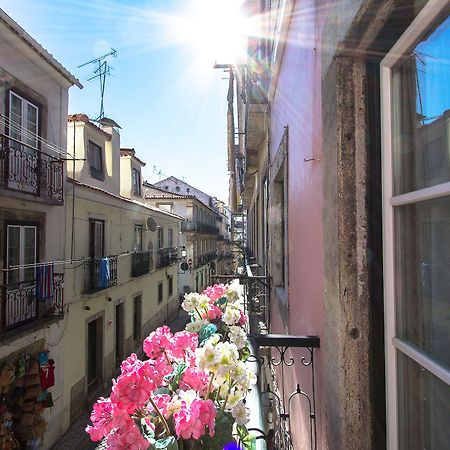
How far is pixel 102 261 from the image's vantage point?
11430 millimetres

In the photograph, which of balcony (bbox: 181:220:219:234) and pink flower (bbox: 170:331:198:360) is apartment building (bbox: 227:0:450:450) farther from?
balcony (bbox: 181:220:219:234)

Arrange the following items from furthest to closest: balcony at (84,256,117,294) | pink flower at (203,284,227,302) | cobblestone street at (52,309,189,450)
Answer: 1. balcony at (84,256,117,294)
2. cobblestone street at (52,309,189,450)
3. pink flower at (203,284,227,302)

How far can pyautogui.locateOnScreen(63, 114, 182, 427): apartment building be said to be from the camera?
10.4 metres

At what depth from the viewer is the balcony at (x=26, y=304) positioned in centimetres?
757

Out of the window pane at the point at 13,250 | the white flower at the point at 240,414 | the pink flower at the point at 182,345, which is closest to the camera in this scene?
the white flower at the point at 240,414

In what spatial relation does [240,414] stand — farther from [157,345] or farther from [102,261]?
[102,261]

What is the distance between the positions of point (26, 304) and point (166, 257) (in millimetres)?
12496

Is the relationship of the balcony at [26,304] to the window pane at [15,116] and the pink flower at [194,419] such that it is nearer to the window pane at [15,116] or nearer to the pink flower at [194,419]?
the window pane at [15,116]

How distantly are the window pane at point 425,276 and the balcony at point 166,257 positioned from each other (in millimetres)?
18547

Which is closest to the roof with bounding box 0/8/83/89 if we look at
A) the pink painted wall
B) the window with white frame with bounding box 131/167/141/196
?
the pink painted wall

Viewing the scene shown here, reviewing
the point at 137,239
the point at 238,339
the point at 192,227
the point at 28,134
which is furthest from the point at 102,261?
Answer: the point at 192,227

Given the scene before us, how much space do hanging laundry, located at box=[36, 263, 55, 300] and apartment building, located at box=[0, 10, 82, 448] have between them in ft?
0.08

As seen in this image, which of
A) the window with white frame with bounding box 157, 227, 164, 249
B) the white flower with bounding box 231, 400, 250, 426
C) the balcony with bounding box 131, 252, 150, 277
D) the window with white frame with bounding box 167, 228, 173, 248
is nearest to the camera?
the white flower with bounding box 231, 400, 250, 426

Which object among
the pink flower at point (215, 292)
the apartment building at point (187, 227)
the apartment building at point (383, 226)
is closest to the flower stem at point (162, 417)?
the apartment building at point (383, 226)
